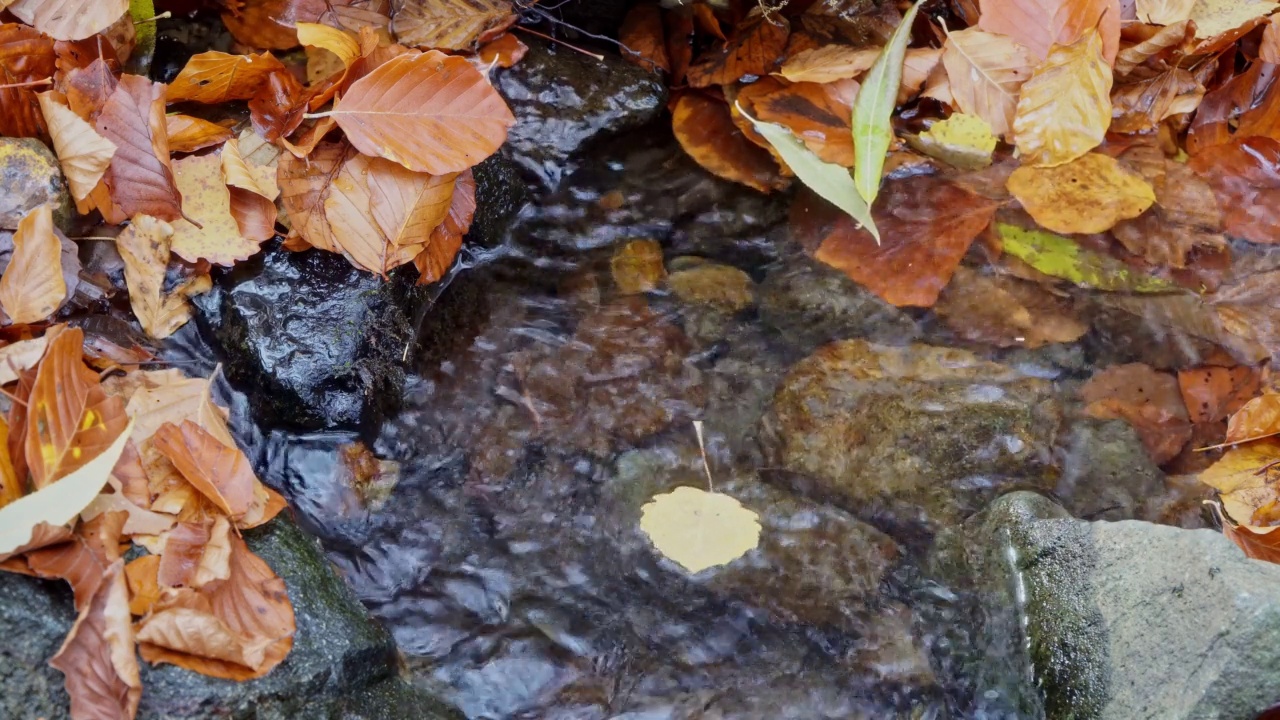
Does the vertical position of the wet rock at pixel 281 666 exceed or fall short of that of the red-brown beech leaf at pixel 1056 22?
it falls short

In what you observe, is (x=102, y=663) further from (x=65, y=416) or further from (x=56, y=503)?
(x=65, y=416)

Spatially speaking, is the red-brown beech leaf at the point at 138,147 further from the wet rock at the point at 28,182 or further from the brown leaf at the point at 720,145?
the brown leaf at the point at 720,145

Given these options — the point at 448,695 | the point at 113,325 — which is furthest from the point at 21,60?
the point at 448,695

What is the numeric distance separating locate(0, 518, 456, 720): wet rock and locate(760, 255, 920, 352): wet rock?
155 centimetres

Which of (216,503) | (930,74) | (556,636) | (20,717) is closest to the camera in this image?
(20,717)

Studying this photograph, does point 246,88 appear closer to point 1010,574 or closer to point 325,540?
point 325,540

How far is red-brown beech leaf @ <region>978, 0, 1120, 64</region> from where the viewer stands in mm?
3023

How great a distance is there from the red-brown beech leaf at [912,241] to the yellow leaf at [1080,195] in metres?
0.14

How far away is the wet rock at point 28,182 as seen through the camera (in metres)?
2.17

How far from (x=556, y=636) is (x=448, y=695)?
290 mm

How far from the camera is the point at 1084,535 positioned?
83.3 inches

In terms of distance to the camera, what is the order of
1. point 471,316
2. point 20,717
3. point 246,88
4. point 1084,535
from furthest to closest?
point 471,316 → point 246,88 → point 1084,535 → point 20,717

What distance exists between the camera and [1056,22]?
119 inches

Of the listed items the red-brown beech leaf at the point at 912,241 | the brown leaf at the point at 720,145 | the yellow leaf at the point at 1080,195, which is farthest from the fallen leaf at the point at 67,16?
the yellow leaf at the point at 1080,195
